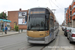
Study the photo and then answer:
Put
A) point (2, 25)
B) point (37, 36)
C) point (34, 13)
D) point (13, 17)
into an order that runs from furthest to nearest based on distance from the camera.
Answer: point (13, 17) → point (2, 25) → point (34, 13) → point (37, 36)

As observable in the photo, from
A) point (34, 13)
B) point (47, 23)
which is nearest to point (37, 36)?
point (47, 23)

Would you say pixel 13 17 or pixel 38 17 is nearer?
pixel 38 17

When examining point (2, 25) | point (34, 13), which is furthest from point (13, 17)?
point (34, 13)

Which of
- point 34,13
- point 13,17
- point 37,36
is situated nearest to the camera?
point 37,36

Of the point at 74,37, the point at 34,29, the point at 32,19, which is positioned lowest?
the point at 74,37

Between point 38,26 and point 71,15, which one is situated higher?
point 71,15

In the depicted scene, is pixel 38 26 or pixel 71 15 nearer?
pixel 38 26

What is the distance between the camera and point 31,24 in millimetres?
9641

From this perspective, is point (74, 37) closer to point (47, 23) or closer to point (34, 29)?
point (47, 23)

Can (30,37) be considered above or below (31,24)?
below

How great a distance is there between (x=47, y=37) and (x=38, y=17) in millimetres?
1887

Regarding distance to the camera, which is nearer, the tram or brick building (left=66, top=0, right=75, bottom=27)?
the tram

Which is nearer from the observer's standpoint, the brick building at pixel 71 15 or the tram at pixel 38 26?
the tram at pixel 38 26

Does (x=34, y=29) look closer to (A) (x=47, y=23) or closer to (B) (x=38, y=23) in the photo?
(B) (x=38, y=23)
